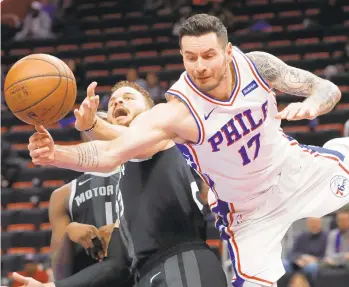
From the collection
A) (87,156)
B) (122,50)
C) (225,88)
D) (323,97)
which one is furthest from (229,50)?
(122,50)

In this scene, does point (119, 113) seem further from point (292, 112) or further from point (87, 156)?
point (292, 112)

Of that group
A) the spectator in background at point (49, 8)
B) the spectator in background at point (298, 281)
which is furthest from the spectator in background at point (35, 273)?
the spectator in background at point (49, 8)

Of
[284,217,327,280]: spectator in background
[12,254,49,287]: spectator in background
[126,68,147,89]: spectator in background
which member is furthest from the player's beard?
[126,68,147,89]: spectator in background

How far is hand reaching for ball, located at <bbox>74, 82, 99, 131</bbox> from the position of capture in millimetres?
4235

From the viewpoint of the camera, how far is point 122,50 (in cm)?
1537

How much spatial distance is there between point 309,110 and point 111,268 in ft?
5.14

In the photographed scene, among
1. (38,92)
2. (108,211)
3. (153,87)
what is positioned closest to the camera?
(38,92)

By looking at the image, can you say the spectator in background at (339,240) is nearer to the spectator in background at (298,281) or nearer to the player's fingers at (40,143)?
the spectator in background at (298,281)

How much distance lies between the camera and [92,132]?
4730mm

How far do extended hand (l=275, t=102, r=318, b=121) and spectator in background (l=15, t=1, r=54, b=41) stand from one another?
1296cm

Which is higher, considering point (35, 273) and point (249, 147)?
point (249, 147)

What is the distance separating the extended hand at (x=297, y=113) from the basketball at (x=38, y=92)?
3.73ft

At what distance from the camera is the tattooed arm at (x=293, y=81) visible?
15.3ft

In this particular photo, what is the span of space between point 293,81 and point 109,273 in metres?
1.61
